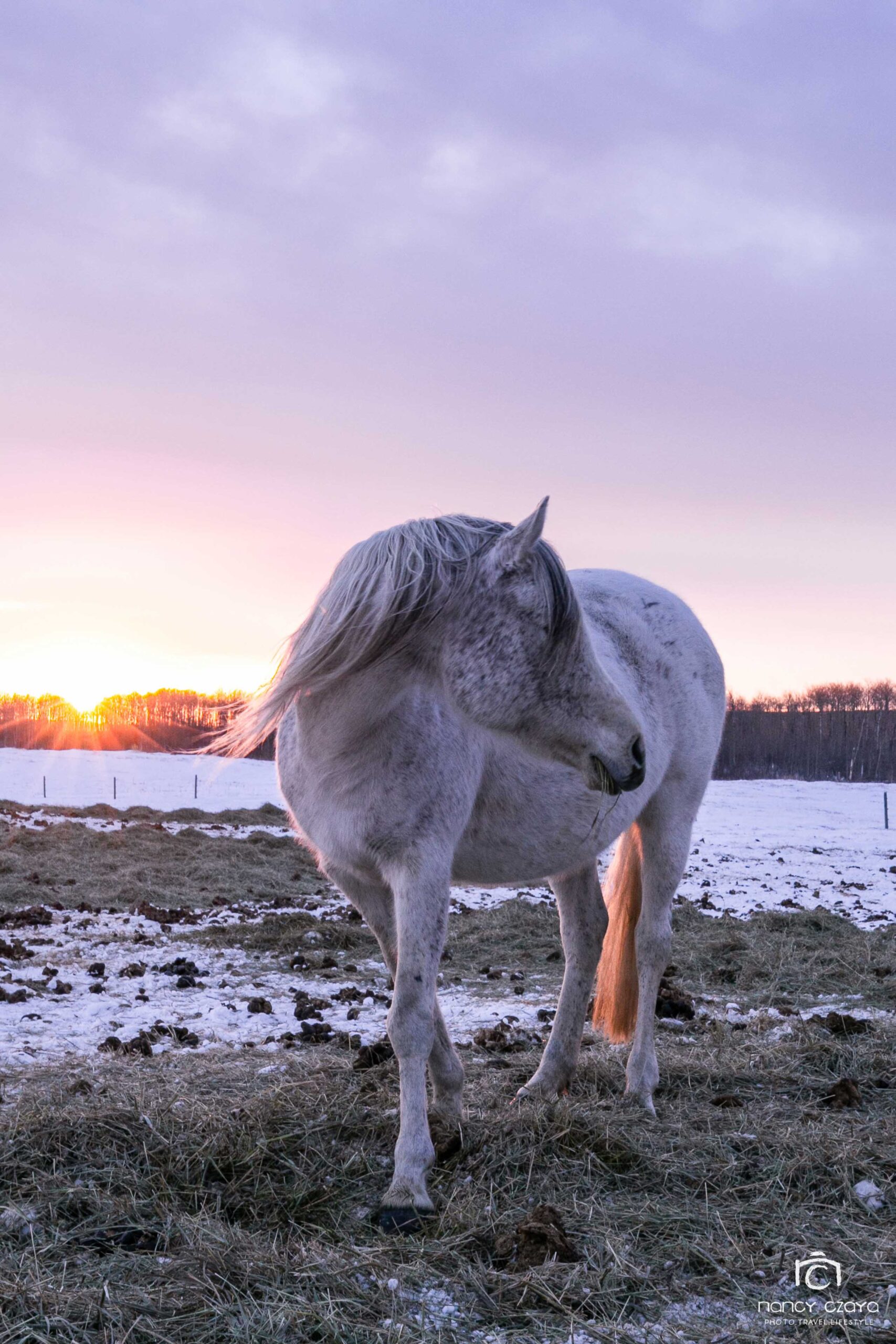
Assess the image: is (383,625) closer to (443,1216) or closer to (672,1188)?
(443,1216)

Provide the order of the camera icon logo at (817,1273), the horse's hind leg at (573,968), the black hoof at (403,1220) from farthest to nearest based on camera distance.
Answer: the horse's hind leg at (573,968) < the black hoof at (403,1220) < the camera icon logo at (817,1273)

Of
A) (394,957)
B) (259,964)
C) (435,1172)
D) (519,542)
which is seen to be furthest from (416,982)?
(259,964)

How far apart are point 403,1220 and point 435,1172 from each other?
1.27ft

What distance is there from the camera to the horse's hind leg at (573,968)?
4.30 meters

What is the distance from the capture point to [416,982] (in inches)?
125

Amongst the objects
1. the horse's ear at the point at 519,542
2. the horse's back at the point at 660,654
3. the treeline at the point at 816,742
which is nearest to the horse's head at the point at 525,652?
the horse's ear at the point at 519,542

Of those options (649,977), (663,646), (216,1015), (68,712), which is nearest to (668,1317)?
(649,977)

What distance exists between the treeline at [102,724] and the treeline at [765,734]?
55mm

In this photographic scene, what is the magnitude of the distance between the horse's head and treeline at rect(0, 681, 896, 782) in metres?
42.7

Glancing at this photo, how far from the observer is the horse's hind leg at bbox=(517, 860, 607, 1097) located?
14.1ft

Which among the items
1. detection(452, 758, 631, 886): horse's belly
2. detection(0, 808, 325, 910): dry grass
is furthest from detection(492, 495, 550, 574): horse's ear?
detection(0, 808, 325, 910): dry grass

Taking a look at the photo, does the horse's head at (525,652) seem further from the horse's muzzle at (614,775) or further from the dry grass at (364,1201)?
the dry grass at (364,1201)

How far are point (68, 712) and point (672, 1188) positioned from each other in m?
51.9

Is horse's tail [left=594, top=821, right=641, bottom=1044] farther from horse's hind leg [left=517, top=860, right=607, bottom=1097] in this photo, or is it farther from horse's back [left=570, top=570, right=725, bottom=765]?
horse's back [left=570, top=570, right=725, bottom=765]
